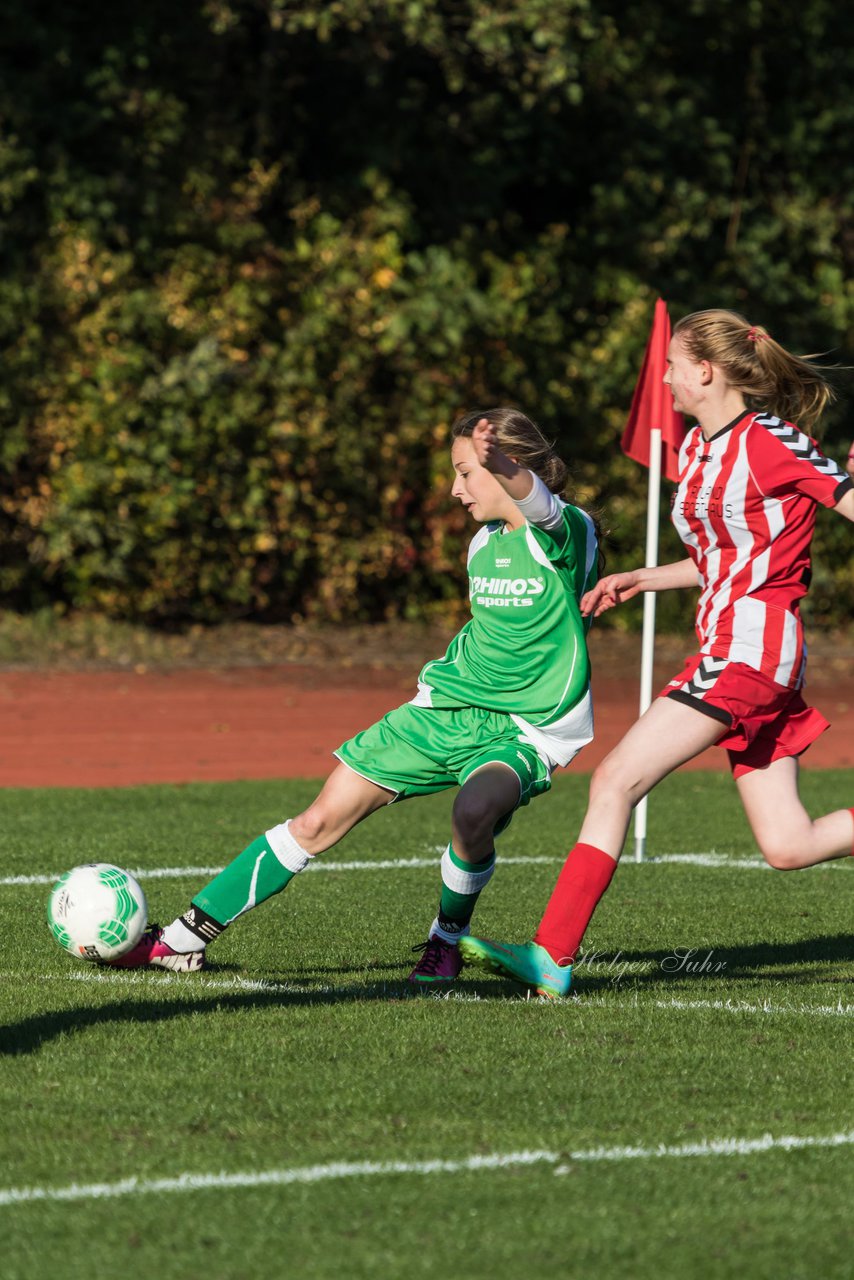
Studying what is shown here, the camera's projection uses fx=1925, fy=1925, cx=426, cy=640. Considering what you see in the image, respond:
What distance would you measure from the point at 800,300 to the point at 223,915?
17.3 m

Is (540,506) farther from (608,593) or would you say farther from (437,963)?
(437,963)

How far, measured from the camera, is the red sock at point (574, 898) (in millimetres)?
5699

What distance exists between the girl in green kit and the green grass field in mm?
382

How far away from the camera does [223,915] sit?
19.7ft

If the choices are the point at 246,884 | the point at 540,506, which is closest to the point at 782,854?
the point at 540,506

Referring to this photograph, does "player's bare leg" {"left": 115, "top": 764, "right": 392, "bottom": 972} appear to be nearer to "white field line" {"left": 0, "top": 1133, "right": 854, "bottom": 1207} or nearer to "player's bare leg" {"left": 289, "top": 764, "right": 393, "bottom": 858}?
"player's bare leg" {"left": 289, "top": 764, "right": 393, "bottom": 858}

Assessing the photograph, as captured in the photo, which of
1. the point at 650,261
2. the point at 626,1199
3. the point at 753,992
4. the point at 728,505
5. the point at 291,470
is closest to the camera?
the point at 626,1199

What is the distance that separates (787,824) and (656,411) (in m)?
4.33

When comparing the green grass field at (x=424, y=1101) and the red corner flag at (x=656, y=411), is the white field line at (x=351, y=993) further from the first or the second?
the red corner flag at (x=656, y=411)

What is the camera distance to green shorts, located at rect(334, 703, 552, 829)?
5961mm

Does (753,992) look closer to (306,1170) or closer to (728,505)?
(728,505)

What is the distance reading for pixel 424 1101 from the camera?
4.56m

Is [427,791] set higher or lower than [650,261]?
lower

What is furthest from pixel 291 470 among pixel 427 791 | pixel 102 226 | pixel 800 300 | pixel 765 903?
pixel 427 791
